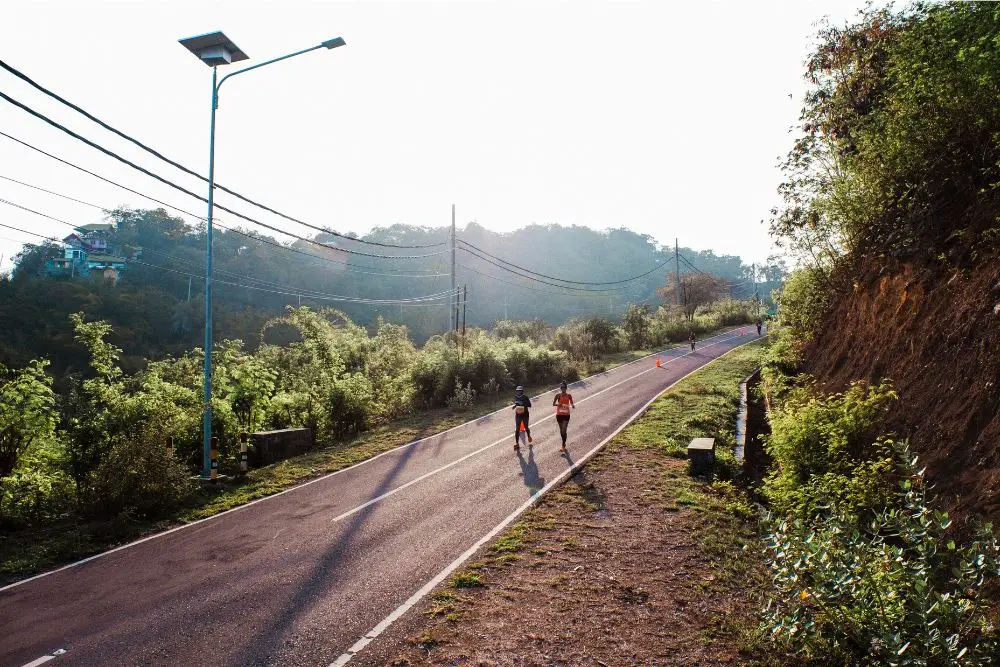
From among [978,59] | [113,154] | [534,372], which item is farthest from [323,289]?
[978,59]

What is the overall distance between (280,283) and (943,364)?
98.6 metres

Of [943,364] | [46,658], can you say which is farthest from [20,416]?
[943,364]

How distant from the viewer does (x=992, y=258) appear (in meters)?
7.26

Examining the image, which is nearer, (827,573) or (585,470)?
(827,573)

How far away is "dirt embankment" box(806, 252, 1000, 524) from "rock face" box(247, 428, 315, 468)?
1307cm

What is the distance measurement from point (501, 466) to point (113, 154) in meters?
10.3

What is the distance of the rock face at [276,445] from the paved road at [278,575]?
8.66 ft

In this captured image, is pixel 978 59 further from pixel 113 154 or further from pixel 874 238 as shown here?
pixel 113 154

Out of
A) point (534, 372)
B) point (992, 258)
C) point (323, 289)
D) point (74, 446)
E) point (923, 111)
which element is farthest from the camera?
point (323, 289)

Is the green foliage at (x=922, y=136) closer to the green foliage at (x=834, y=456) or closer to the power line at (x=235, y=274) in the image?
the green foliage at (x=834, y=456)

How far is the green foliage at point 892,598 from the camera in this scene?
3406 millimetres

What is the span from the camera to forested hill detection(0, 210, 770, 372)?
51750 millimetres

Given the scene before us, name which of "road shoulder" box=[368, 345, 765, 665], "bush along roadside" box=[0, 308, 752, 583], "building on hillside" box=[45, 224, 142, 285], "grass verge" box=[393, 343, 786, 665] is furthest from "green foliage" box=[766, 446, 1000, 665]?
"building on hillside" box=[45, 224, 142, 285]

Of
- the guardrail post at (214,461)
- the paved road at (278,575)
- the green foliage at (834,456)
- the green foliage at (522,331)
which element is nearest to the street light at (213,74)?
the guardrail post at (214,461)
